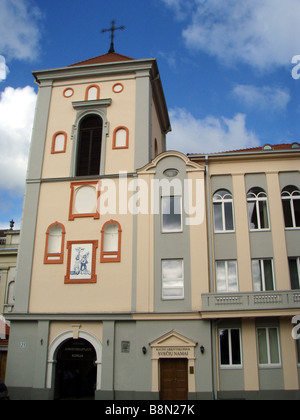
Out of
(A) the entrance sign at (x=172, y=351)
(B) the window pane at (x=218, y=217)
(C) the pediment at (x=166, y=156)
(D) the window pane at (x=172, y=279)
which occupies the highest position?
(C) the pediment at (x=166, y=156)

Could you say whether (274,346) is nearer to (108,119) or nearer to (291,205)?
(291,205)

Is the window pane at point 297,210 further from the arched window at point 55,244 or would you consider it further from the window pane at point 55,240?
the window pane at point 55,240

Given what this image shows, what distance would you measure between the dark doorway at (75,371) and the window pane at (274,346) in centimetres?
878

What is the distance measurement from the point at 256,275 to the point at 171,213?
17.7ft

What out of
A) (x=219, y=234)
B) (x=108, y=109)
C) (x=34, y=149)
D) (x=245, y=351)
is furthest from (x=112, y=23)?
(x=245, y=351)

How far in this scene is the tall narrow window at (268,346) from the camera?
2027 centimetres

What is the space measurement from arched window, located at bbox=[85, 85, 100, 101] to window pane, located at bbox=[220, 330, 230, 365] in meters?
15.7

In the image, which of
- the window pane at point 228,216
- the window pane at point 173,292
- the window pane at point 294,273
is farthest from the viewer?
the window pane at point 228,216

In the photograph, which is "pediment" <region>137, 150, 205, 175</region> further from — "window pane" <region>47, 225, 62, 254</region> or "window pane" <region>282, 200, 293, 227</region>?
"window pane" <region>47, 225, 62, 254</region>

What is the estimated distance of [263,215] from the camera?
75.1ft

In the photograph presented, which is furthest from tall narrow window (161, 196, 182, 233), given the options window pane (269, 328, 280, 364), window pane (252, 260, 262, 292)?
window pane (269, 328, 280, 364)

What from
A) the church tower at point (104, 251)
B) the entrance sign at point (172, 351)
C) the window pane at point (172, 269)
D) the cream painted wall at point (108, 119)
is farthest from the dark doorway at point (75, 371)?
the cream painted wall at point (108, 119)

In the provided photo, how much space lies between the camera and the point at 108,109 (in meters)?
26.3

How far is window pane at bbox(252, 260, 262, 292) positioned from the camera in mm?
21609
